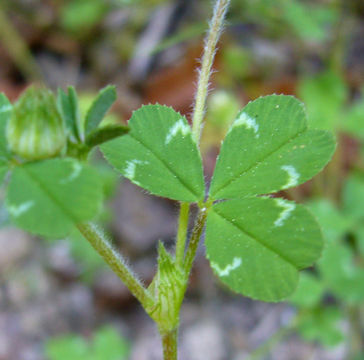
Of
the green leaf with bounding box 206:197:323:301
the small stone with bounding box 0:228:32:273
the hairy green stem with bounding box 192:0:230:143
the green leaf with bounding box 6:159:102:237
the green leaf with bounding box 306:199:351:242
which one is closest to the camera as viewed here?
the green leaf with bounding box 6:159:102:237

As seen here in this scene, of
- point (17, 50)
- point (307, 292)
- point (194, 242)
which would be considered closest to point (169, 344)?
point (194, 242)

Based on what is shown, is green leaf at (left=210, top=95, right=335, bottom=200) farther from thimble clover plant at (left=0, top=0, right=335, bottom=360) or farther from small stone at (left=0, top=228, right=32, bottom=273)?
small stone at (left=0, top=228, right=32, bottom=273)

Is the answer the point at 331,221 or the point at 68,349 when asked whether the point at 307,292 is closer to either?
the point at 331,221

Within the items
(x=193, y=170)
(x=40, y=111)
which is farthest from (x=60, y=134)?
(x=193, y=170)

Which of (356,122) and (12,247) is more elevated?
(356,122)

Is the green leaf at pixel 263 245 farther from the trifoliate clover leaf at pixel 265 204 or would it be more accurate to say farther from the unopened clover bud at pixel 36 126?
the unopened clover bud at pixel 36 126

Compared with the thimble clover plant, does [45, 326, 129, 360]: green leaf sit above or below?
below

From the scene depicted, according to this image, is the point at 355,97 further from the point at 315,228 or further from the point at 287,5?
the point at 315,228

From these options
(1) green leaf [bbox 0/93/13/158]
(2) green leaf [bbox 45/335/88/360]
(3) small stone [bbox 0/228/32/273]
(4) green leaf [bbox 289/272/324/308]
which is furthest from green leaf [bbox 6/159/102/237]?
(3) small stone [bbox 0/228/32/273]
